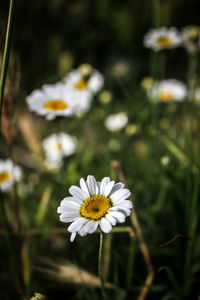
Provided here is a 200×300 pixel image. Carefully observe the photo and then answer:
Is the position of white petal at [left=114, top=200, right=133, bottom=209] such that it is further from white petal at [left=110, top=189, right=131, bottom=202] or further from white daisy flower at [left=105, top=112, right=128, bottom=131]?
white daisy flower at [left=105, top=112, right=128, bottom=131]

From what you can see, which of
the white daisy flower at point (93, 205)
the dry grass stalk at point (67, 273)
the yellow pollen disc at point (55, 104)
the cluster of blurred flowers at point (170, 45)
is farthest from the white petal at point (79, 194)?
the cluster of blurred flowers at point (170, 45)

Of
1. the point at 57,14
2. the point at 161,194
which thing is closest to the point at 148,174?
the point at 161,194

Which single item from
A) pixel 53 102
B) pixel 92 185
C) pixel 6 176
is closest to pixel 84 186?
pixel 92 185

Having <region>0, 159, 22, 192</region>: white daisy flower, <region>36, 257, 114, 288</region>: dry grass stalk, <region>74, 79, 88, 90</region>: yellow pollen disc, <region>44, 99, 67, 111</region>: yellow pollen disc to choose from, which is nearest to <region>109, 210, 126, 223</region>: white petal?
<region>36, 257, 114, 288</region>: dry grass stalk

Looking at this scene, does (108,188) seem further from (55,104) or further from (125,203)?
(55,104)

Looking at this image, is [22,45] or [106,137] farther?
[22,45]

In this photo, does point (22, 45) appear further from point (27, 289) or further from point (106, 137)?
point (27, 289)
